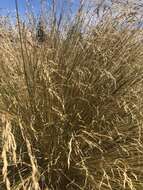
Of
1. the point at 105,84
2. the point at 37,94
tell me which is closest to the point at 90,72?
the point at 105,84

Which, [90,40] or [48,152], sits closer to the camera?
[48,152]

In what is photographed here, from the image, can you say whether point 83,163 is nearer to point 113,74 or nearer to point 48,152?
point 48,152

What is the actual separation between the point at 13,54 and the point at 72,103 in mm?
598

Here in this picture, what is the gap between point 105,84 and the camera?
4008mm

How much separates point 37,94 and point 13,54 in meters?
0.48

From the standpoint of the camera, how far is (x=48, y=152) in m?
3.81

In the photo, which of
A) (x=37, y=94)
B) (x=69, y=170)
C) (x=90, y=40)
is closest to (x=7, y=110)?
(x=37, y=94)

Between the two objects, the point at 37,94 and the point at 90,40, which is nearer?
the point at 37,94

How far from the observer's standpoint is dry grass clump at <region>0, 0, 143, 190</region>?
375cm

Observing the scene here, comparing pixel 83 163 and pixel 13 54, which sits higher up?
pixel 13 54

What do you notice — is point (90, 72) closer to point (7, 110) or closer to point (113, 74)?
point (113, 74)

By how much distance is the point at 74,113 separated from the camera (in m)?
3.91

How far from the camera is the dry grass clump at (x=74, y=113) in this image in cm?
375

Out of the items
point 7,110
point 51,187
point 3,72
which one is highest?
point 3,72
